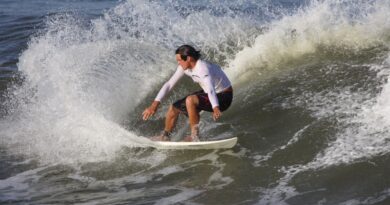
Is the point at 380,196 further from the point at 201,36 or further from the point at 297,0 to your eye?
the point at 297,0

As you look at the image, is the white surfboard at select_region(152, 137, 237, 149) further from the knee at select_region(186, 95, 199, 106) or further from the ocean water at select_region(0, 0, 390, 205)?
the knee at select_region(186, 95, 199, 106)

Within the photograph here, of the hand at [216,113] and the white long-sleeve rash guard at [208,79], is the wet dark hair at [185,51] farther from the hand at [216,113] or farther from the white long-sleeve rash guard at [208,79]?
the hand at [216,113]

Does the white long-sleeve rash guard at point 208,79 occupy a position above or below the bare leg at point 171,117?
above

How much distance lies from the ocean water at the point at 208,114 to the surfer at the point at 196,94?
465mm

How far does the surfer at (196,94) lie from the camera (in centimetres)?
814

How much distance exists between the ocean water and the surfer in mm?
465

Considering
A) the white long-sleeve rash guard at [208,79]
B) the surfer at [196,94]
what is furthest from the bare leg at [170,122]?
the white long-sleeve rash guard at [208,79]

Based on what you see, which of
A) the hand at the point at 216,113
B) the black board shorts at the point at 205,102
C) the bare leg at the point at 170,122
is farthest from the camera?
the bare leg at the point at 170,122

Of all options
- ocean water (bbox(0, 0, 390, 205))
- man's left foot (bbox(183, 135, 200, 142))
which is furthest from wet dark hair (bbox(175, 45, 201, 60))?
ocean water (bbox(0, 0, 390, 205))

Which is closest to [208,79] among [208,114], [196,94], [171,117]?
[196,94]

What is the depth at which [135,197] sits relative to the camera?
668 cm

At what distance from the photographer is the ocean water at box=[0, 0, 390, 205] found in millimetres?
6750

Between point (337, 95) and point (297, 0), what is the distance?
11.5 metres

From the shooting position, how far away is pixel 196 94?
27.4 ft
